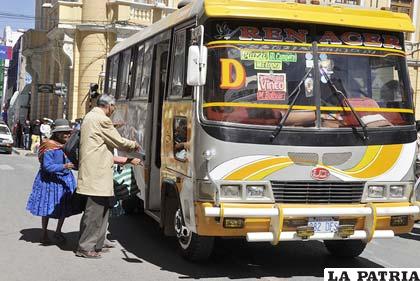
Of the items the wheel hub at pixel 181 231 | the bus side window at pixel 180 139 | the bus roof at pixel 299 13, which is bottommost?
the wheel hub at pixel 181 231

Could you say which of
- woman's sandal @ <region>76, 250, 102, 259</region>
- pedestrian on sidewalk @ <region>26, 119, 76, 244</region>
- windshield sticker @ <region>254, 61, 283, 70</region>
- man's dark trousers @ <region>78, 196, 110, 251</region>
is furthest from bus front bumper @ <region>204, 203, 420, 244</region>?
pedestrian on sidewalk @ <region>26, 119, 76, 244</region>

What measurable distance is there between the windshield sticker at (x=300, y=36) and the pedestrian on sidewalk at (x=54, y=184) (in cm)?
283

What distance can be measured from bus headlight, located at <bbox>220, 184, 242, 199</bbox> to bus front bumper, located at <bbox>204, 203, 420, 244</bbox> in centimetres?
13

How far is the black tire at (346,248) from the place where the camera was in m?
7.50

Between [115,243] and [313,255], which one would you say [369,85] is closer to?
[313,255]

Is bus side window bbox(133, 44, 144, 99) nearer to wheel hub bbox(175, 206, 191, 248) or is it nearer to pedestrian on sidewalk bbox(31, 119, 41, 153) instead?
wheel hub bbox(175, 206, 191, 248)

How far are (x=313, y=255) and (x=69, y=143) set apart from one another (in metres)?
3.37

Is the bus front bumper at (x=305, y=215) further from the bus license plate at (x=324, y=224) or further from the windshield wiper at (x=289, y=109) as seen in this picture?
the windshield wiper at (x=289, y=109)

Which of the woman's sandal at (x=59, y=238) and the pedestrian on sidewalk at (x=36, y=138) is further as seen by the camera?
the pedestrian on sidewalk at (x=36, y=138)

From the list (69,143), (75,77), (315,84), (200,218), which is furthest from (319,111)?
(75,77)

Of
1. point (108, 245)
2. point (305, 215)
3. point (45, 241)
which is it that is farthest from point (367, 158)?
point (45, 241)

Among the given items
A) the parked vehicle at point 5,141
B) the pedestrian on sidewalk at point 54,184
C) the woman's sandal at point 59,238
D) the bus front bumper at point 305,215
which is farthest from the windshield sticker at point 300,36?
the parked vehicle at point 5,141

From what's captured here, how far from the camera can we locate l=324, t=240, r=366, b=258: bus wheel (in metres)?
7.50

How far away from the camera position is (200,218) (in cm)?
613
